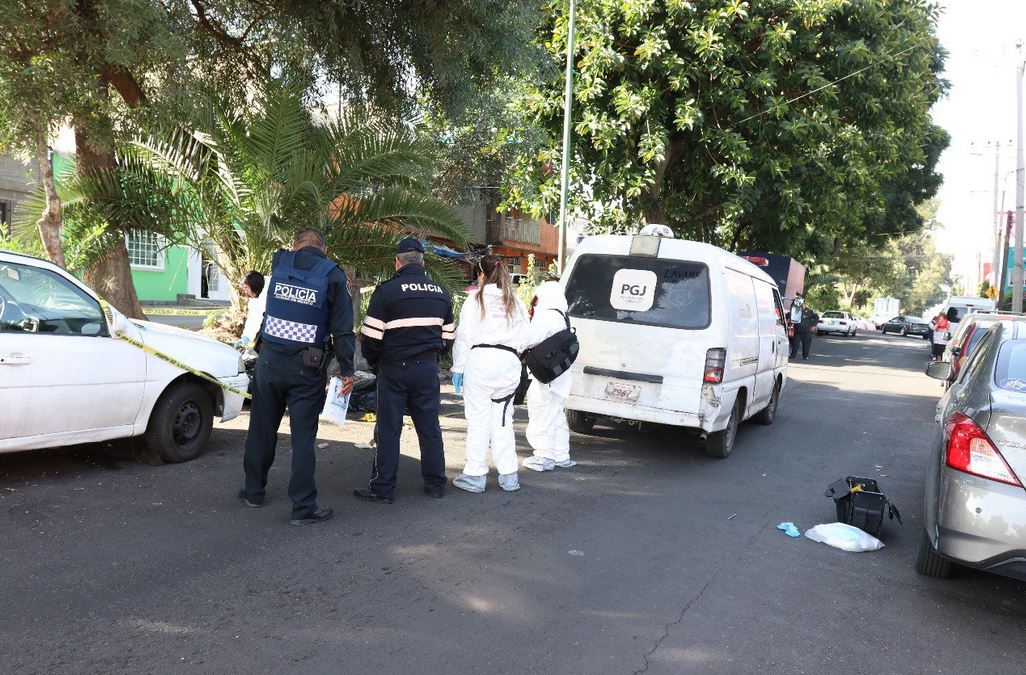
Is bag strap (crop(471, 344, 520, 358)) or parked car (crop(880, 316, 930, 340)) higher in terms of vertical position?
bag strap (crop(471, 344, 520, 358))

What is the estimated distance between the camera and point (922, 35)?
20156mm

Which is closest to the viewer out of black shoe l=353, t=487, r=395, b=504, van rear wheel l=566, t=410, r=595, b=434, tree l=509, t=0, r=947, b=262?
black shoe l=353, t=487, r=395, b=504

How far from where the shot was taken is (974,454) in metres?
4.17

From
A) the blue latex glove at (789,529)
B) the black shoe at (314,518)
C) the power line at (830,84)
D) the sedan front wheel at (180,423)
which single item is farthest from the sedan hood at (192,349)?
the power line at (830,84)

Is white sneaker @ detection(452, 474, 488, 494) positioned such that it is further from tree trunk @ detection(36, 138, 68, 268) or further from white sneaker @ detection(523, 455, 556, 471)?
tree trunk @ detection(36, 138, 68, 268)

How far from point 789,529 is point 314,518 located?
3231 mm

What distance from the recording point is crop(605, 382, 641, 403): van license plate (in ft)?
24.9

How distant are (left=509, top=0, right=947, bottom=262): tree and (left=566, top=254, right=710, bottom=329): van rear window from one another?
955 cm

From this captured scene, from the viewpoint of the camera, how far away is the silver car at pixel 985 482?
3994mm

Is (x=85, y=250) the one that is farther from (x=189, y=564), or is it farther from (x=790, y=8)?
(x=790, y=8)

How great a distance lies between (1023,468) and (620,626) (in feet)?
6.88

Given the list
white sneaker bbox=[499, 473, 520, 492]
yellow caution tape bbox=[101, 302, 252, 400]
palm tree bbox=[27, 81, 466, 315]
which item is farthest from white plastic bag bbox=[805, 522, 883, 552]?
palm tree bbox=[27, 81, 466, 315]

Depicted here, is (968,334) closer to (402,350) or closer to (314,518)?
(402,350)

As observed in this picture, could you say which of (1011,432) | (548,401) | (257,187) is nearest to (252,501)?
(548,401)
